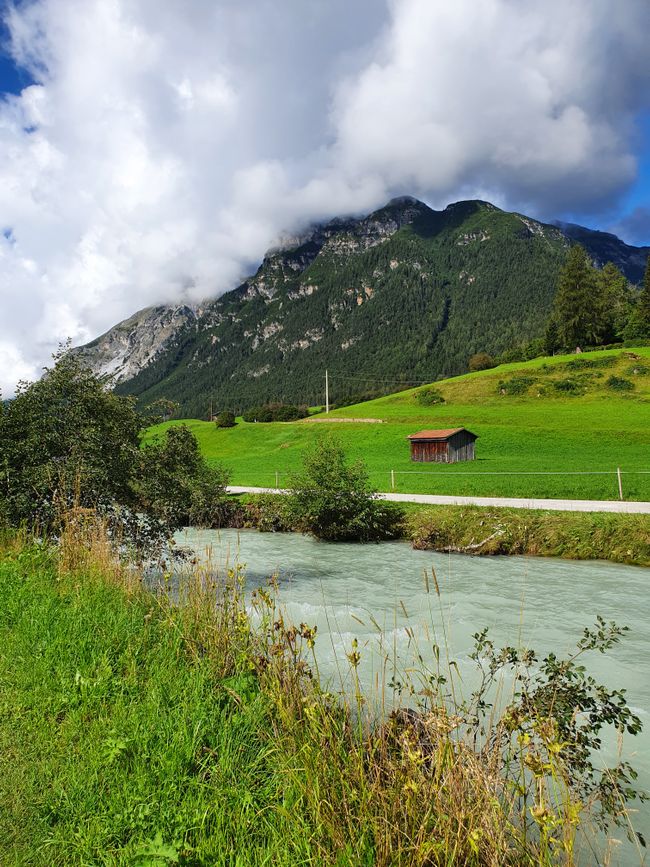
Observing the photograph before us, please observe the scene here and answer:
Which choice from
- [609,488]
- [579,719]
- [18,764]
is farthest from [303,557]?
[609,488]

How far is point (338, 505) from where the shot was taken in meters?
20.3

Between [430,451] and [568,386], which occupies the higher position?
[568,386]

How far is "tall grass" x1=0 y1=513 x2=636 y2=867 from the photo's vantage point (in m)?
2.68

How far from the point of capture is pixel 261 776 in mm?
3498

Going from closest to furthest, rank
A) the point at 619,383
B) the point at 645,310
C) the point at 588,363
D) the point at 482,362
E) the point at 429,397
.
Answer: the point at 619,383 → the point at 588,363 → the point at 429,397 → the point at 645,310 → the point at 482,362

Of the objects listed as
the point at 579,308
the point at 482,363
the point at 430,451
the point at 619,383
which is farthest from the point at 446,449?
the point at 482,363

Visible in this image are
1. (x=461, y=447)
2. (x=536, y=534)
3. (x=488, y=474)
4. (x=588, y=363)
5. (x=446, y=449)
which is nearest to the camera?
(x=536, y=534)

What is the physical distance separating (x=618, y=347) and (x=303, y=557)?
85446 millimetres

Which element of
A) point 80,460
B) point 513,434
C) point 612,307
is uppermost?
point 612,307

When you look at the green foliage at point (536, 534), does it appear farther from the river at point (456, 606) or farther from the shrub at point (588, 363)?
the shrub at point (588, 363)

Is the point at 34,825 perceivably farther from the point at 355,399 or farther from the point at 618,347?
the point at 355,399

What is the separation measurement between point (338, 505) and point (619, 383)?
58.2 m

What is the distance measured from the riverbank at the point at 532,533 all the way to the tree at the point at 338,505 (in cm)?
115

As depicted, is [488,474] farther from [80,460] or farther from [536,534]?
[80,460]
